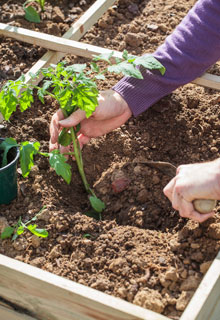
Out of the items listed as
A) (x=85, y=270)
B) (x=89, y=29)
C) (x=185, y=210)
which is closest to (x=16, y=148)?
(x=85, y=270)

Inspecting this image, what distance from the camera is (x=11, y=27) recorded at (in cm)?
323

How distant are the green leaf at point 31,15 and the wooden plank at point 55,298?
6.57 feet

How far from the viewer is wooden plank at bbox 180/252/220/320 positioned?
175 cm

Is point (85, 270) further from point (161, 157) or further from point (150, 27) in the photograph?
point (150, 27)

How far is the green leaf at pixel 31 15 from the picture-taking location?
3523 millimetres

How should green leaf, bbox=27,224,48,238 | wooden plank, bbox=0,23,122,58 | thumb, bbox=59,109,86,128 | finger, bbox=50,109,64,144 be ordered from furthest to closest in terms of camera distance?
wooden plank, bbox=0,23,122,58
finger, bbox=50,109,64,144
thumb, bbox=59,109,86,128
green leaf, bbox=27,224,48,238

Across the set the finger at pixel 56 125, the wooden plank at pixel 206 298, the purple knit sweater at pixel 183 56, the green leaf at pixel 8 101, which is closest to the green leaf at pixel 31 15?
the purple knit sweater at pixel 183 56

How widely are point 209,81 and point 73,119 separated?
85 centimetres

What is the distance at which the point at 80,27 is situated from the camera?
332cm

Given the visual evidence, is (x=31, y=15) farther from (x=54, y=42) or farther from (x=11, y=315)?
(x=11, y=315)

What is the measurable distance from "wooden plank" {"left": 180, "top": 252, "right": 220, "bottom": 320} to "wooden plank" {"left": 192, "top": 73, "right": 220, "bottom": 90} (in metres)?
1.10

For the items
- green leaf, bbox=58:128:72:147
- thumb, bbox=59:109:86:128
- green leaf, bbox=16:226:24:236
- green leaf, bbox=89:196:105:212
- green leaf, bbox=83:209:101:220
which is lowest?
green leaf, bbox=83:209:101:220

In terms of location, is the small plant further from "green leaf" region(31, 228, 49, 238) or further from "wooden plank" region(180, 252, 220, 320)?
"wooden plank" region(180, 252, 220, 320)

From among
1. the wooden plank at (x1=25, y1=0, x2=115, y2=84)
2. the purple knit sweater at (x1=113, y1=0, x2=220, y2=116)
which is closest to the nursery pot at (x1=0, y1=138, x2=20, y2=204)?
the purple knit sweater at (x1=113, y1=0, x2=220, y2=116)
